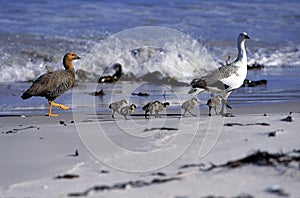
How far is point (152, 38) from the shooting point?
67.7 feet

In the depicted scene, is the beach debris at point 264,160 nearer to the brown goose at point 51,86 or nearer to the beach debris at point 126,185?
the beach debris at point 126,185

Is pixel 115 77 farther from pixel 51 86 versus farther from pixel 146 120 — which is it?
pixel 146 120

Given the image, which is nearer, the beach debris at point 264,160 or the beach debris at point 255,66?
the beach debris at point 264,160

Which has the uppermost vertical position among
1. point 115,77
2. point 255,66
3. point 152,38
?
point 152,38

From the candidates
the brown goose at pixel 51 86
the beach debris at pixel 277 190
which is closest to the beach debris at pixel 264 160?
the beach debris at pixel 277 190

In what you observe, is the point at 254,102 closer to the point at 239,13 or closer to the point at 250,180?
the point at 250,180

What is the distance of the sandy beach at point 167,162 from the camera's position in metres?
5.05

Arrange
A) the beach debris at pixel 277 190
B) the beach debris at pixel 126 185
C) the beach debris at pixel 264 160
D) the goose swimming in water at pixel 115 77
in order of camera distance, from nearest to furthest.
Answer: the beach debris at pixel 277 190 < the beach debris at pixel 126 185 < the beach debris at pixel 264 160 < the goose swimming in water at pixel 115 77

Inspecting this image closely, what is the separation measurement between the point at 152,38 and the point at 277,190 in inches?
632

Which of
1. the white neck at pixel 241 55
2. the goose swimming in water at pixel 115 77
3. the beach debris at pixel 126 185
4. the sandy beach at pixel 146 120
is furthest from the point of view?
the goose swimming in water at pixel 115 77

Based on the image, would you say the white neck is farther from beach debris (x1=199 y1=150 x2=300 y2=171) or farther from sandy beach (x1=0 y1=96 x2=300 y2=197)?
beach debris (x1=199 y1=150 x2=300 y2=171)

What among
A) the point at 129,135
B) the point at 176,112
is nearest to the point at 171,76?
the point at 176,112

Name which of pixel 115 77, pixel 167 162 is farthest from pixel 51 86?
pixel 167 162

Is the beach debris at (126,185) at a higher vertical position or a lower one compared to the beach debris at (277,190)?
lower
